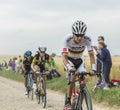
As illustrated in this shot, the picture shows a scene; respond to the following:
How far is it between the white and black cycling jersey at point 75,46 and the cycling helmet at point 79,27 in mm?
502

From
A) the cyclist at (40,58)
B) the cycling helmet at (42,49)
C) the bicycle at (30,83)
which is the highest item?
the cycling helmet at (42,49)

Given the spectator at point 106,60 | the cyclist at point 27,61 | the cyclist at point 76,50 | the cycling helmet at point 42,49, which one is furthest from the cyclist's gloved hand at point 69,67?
the cyclist at point 27,61

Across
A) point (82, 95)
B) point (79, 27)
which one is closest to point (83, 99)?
point (82, 95)

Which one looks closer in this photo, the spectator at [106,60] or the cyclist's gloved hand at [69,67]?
the cyclist's gloved hand at [69,67]

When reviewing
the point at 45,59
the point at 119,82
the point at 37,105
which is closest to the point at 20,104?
the point at 37,105

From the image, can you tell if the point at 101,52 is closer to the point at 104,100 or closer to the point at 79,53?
the point at 104,100

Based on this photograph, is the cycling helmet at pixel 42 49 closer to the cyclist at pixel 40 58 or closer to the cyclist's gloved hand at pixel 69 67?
the cyclist at pixel 40 58

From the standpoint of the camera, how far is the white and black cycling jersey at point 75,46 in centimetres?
950

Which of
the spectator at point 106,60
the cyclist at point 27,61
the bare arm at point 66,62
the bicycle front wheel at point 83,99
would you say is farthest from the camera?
the cyclist at point 27,61

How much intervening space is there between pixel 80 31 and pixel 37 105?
6275 millimetres

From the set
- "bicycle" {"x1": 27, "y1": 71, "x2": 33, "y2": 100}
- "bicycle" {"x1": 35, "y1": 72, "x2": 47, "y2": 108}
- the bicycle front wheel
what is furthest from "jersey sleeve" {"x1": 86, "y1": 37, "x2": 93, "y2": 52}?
"bicycle" {"x1": 27, "y1": 71, "x2": 33, "y2": 100}

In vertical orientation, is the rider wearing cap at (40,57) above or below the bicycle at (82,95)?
above

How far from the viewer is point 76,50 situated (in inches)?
385

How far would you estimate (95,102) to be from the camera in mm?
15195
